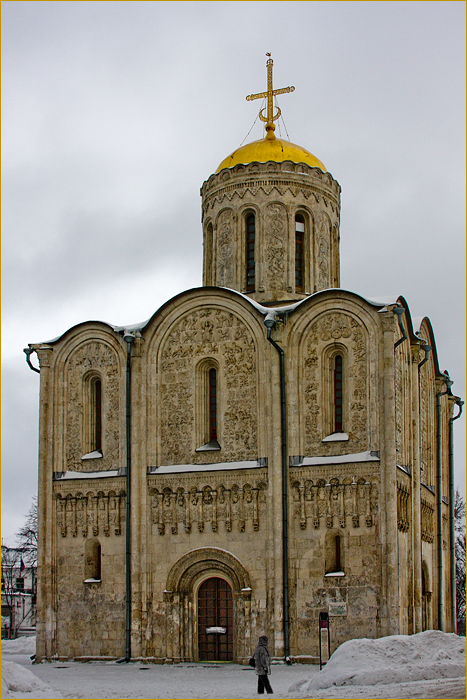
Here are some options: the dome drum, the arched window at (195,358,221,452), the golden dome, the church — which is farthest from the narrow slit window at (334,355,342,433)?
the golden dome

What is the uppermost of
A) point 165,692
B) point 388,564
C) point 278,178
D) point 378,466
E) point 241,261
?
point 278,178

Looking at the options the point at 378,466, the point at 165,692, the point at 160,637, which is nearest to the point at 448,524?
the point at 378,466

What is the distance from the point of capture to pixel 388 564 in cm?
2192

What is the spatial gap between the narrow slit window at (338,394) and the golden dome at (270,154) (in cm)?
693

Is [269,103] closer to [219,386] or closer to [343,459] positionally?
[219,386]

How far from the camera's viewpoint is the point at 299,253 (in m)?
27.7

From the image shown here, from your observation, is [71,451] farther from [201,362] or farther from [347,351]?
[347,351]

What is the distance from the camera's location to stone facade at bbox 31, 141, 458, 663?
74.0 feet

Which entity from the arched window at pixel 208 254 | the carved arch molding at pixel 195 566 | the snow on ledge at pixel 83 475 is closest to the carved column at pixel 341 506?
the carved arch molding at pixel 195 566

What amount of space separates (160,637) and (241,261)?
10123 millimetres

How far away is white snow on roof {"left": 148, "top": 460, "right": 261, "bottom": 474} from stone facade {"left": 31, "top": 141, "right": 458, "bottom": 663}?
0.12 ft

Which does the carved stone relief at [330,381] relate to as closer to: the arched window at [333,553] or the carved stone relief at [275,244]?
the arched window at [333,553]

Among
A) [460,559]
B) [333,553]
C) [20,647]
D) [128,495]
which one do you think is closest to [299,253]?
[128,495]

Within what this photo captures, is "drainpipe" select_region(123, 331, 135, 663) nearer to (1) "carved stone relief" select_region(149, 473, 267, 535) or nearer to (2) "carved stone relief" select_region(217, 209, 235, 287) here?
(1) "carved stone relief" select_region(149, 473, 267, 535)
